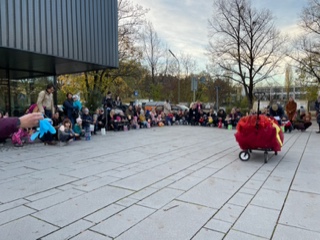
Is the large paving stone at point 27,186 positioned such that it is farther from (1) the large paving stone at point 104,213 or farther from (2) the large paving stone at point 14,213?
(1) the large paving stone at point 104,213

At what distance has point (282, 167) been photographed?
5.41 m

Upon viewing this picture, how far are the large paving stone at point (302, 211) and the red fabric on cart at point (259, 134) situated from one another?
1.97m

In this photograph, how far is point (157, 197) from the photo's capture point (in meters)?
3.58

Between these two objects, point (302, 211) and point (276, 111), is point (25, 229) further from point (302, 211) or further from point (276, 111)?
point (276, 111)

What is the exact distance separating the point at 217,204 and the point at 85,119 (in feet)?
23.7

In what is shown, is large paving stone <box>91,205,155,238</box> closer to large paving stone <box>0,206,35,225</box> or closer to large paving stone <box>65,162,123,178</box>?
large paving stone <box>0,206,35,225</box>

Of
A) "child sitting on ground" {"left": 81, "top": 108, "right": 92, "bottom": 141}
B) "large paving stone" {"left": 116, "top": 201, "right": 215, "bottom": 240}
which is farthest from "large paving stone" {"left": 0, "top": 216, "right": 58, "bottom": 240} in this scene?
"child sitting on ground" {"left": 81, "top": 108, "right": 92, "bottom": 141}

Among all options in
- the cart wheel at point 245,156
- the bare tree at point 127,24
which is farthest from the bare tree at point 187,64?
the cart wheel at point 245,156

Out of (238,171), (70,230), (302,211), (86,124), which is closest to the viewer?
(70,230)

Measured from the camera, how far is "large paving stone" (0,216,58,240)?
2547 mm

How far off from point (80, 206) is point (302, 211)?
2.79 meters

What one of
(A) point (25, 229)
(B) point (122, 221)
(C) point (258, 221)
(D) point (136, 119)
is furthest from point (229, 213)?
(D) point (136, 119)

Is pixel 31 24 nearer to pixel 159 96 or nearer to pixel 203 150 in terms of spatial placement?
pixel 203 150

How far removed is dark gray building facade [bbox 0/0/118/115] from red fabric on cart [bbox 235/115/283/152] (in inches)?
247
